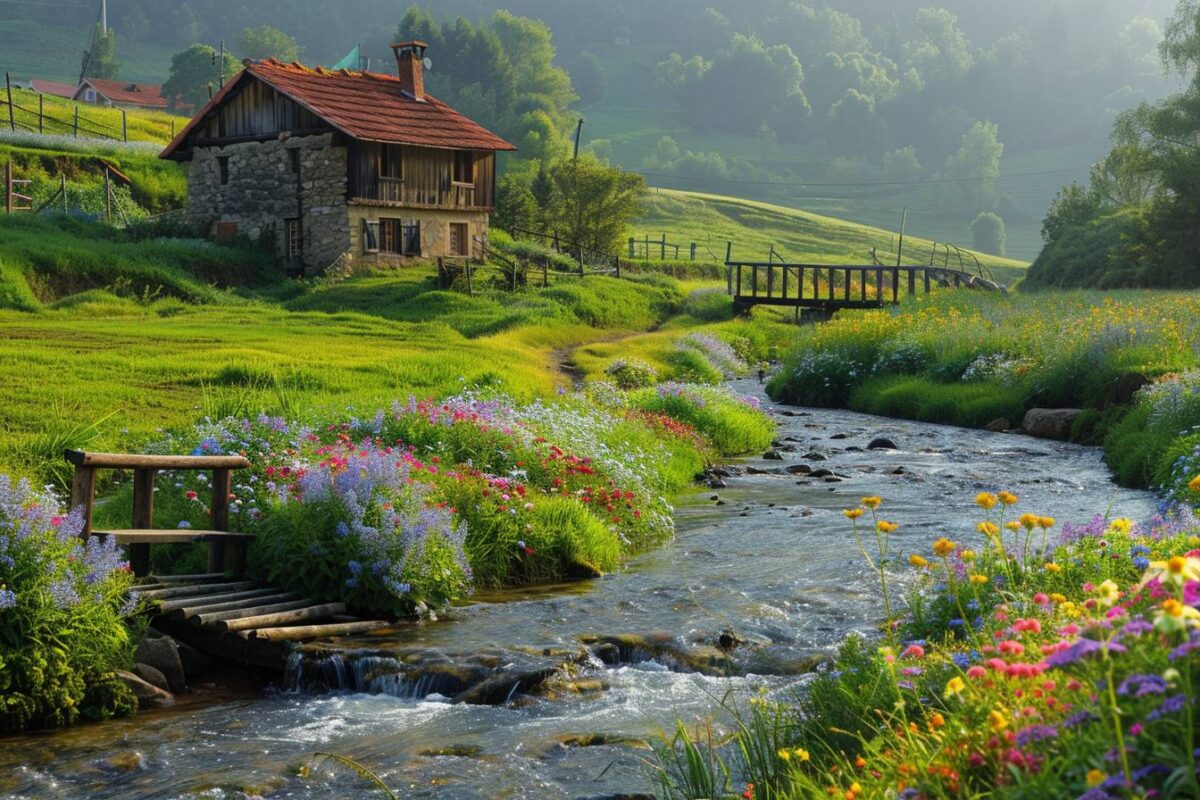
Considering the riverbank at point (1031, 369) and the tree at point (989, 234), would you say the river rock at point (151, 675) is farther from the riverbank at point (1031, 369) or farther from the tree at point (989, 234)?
the tree at point (989, 234)

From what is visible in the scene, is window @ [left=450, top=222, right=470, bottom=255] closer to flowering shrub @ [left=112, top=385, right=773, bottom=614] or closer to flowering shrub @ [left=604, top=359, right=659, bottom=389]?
flowering shrub @ [left=604, top=359, right=659, bottom=389]

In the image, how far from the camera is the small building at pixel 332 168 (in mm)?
44781

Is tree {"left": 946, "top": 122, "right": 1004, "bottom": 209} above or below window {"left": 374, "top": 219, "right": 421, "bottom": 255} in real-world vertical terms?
above

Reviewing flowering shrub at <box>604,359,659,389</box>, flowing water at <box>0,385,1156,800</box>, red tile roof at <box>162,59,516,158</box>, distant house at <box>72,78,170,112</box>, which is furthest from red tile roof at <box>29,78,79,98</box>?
flowing water at <box>0,385,1156,800</box>

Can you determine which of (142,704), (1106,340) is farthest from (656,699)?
(1106,340)

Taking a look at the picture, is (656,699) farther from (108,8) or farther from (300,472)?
(108,8)

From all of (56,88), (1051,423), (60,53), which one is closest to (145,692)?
(1051,423)

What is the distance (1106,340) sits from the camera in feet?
76.0

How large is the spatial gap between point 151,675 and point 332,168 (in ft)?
126

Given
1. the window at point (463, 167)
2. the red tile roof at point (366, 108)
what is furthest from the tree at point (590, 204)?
the window at point (463, 167)

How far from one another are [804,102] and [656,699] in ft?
646

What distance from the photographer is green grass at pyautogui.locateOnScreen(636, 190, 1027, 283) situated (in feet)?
308

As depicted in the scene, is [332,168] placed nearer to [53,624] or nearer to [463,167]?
[463,167]

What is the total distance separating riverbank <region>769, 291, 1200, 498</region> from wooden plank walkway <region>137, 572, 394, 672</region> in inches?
361
